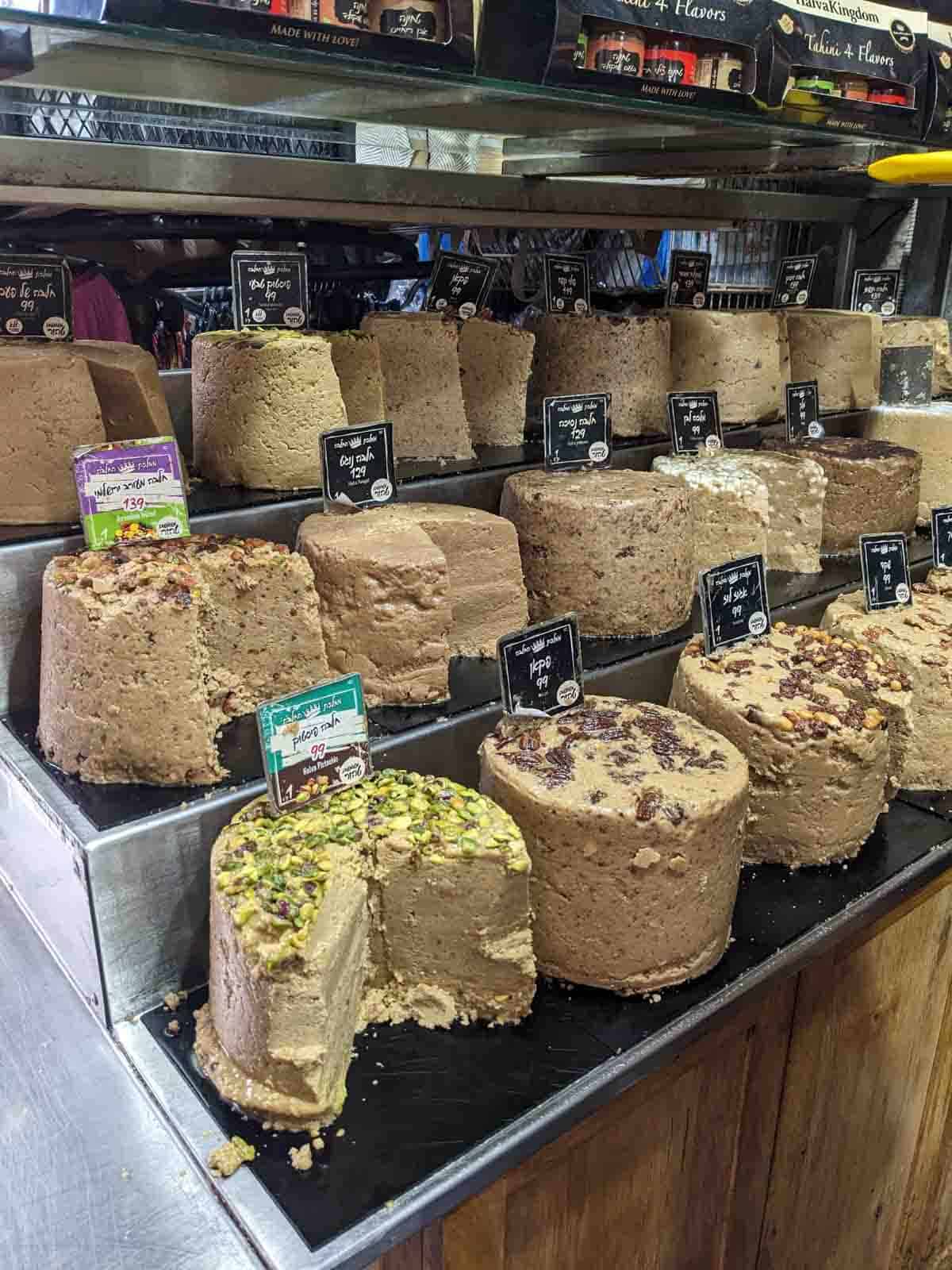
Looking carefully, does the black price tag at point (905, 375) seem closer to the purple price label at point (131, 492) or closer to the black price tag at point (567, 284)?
the black price tag at point (567, 284)

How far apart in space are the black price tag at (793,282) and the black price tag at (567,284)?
0.69 m

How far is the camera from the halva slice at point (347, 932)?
1119 millimetres

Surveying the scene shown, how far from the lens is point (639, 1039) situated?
4.23 feet

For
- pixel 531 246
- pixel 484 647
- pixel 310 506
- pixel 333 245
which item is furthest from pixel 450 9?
pixel 531 246

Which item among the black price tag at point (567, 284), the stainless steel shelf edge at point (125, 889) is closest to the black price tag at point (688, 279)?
the black price tag at point (567, 284)

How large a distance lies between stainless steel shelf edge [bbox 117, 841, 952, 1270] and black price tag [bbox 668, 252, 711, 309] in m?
1.58

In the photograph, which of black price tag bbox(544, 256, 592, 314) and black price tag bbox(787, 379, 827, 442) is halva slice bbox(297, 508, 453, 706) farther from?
black price tag bbox(787, 379, 827, 442)

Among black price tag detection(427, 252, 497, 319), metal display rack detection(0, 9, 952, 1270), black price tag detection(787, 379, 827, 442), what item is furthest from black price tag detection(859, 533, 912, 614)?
black price tag detection(427, 252, 497, 319)

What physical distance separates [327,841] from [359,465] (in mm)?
738

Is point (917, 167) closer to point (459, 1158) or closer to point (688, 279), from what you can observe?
point (688, 279)

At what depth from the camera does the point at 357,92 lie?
60.5 inches

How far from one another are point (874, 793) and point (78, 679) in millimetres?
1181

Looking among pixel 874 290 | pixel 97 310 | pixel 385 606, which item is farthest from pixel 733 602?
pixel 874 290

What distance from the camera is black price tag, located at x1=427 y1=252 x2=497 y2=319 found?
2.14m
